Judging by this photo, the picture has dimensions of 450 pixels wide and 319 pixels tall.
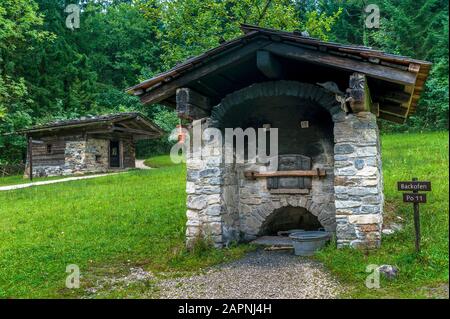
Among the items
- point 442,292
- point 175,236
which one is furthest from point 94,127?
point 442,292

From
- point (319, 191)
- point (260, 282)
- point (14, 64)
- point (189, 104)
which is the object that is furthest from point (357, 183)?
point (14, 64)

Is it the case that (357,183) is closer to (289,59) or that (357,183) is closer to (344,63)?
(344,63)

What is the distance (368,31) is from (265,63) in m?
23.5

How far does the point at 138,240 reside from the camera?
847 centimetres

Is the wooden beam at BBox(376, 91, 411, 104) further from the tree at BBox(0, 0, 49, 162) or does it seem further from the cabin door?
the cabin door

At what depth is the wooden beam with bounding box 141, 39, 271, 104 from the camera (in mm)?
6546

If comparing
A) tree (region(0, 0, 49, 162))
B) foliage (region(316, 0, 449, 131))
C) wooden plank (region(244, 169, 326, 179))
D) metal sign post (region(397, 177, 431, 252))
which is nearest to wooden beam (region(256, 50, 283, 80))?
wooden plank (region(244, 169, 326, 179))

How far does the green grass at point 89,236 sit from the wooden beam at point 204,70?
8.57 ft

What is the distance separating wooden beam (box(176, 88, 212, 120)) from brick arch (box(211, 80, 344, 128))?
329mm

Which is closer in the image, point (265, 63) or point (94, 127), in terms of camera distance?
point (265, 63)

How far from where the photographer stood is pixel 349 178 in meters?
6.61

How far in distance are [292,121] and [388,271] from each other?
353cm

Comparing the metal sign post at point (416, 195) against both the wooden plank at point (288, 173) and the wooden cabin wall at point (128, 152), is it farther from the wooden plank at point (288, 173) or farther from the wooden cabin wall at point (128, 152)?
the wooden cabin wall at point (128, 152)
